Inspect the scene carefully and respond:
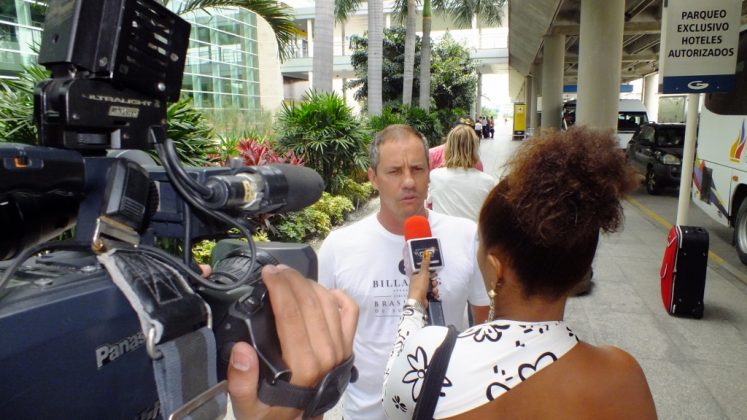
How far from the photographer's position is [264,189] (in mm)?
975

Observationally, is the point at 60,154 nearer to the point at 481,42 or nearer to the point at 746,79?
the point at 746,79

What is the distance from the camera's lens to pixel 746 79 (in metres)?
8.06

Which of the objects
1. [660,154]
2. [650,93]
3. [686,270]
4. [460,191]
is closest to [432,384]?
[460,191]

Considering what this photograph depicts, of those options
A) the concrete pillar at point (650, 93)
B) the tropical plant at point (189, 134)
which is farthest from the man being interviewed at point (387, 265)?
the concrete pillar at point (650, 93)

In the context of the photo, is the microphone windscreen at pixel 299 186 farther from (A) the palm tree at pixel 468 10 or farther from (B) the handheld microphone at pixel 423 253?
(A) the palm tree at pixel 468 10

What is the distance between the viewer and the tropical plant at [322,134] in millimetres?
9969

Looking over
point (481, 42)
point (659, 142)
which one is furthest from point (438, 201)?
point (481, 42)

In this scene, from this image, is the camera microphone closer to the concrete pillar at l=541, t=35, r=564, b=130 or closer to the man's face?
the man's face

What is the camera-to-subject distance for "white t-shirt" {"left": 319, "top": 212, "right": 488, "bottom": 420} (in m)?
2.31

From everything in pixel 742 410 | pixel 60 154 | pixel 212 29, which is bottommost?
pixel 742 410

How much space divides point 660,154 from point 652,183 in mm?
854

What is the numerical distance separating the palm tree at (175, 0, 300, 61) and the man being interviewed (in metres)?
5.96

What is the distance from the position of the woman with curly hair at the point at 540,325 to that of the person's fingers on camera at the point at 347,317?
0.67m

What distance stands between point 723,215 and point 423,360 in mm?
8839
